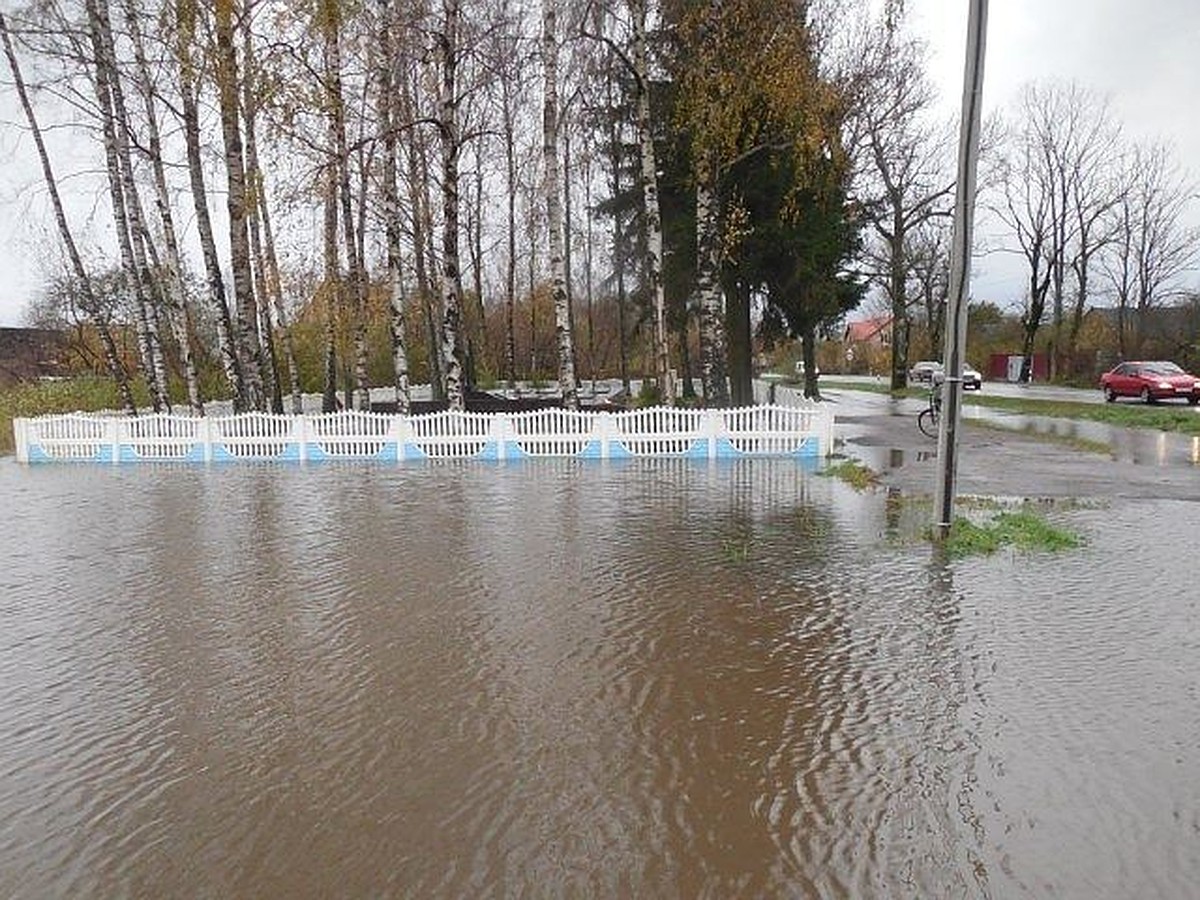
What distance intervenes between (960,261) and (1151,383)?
25238mm

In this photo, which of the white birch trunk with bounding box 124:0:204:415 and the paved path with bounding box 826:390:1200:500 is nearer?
the paved path with bounding box 826:390:1200:500

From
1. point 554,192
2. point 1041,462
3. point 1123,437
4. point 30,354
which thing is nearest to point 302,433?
point 554,192

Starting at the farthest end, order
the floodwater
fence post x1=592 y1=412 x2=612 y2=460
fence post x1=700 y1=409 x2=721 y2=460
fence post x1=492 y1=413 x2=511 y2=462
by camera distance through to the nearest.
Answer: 1. fence post x1=492 y1=413 x2=511 y2=462
2. fence post x1=592 y1=412 x2=612 y2=460
3. fence post x1=700 y1=409 x2=721 y2=460
4. the floodwater

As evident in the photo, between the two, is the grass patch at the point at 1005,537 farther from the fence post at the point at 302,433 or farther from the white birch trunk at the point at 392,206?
the fence post at the point at 302,433

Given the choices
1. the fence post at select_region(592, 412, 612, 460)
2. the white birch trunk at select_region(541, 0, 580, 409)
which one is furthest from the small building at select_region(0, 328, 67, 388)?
the fence post at select_region(592, 412, 612, 460)

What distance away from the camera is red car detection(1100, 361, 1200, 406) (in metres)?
28.4

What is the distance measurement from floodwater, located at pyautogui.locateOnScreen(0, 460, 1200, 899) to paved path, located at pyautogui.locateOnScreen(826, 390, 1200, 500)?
9.77 ft

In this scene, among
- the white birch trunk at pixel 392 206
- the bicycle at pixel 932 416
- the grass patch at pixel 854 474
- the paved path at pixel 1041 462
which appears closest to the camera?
the paved path at pixel 1041 462

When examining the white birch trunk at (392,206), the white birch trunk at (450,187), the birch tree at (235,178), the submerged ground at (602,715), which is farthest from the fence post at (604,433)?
the birch tree at (235,178)

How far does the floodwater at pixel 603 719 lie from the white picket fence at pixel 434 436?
22.6ft

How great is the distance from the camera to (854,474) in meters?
13.1

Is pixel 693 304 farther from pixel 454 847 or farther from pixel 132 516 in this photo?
pixel 454 847

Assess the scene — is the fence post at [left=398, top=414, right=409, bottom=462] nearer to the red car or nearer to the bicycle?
the bicycle

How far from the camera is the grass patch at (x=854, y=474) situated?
40.8 feet
